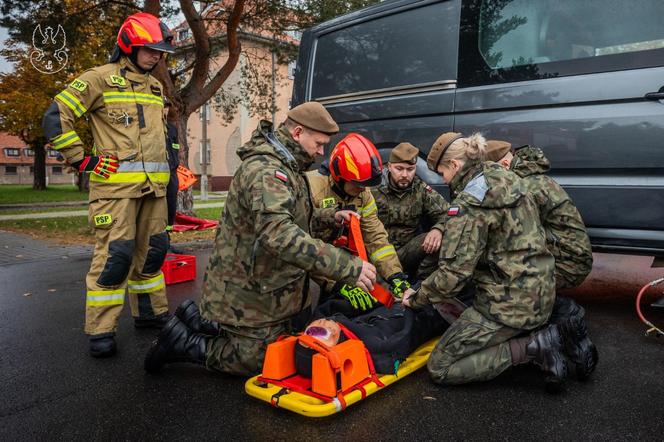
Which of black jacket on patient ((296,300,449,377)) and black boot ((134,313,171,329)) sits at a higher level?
black jacket on patient ((296,300,449,377))

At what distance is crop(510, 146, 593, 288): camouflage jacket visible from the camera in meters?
3.19

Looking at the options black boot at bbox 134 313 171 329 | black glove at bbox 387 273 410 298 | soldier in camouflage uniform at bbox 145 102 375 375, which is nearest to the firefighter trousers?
black boot at bbox 134 313 171 329

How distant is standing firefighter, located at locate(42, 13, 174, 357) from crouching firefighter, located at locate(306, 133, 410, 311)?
3.54ft

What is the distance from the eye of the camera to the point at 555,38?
3.43m

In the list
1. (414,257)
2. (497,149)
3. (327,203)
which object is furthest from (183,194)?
(497,149)

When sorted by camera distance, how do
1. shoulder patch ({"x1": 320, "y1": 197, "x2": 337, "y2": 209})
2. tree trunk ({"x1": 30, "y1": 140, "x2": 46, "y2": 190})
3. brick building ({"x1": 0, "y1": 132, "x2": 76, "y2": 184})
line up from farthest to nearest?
brick building ({"x1": 0, "y1": 132, "x2": 76, "y2": 184}) → tree trunk ({"x1": 30, "y1": 140, "x2": 46, "y2": 190}) → shoulder patch ({"x1": 320, "y1": 197, "x2": 337, "y2": 209})

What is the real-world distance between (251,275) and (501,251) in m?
1.22

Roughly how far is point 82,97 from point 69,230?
7483 mm

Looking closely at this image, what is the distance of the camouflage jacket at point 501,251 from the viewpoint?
8.29ft

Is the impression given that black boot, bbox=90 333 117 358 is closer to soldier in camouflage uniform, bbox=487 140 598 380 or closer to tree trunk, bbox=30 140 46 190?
soldier in camouflage uniform, bbox=487 140 598 380

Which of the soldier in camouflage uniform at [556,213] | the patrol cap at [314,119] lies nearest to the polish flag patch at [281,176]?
the patrol cap at [314,119]

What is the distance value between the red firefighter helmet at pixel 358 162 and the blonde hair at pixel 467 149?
466mm

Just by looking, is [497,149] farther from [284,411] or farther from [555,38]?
[284,411]

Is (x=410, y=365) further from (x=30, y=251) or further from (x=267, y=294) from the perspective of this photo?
(x=30, y=251)
